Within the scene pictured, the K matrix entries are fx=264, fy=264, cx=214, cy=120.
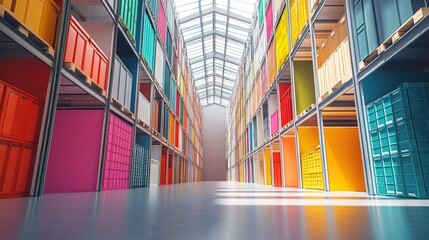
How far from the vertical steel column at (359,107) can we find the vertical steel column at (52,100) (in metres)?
3.40

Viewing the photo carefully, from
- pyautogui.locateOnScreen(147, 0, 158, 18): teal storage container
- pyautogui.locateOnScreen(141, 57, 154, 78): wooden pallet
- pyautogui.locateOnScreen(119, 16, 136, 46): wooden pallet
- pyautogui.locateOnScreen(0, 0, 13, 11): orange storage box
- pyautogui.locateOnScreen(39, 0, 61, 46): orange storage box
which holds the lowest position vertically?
pyautogui.locateOnScreen(0, 0, 13, 11): orange storage box

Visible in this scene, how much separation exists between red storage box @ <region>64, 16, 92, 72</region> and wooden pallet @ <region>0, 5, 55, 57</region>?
0.48 metres

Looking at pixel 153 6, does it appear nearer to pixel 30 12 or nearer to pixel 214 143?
pixel 30 12

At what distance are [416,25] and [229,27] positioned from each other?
15.1m

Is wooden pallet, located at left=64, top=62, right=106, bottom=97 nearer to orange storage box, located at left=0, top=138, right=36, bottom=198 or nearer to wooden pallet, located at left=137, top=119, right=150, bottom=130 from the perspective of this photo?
orange storage box, located at left=0, top=138, right=36, bottom=198

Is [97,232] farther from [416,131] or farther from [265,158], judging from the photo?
[265,158]

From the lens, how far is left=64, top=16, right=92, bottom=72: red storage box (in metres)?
3.23

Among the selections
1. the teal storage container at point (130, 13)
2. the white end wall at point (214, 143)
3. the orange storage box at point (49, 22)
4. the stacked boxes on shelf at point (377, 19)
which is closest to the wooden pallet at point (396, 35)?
the stacked boxes on shelf at point (377, 19)

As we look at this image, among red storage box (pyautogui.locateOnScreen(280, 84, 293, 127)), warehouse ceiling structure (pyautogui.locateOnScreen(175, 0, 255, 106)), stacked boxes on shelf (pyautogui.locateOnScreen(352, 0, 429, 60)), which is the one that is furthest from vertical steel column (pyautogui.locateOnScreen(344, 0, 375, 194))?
warehouse ceiling structure (pyautogui.locateOnScreen(175, 0, 255, 106))

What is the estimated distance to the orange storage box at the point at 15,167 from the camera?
7.50 feet

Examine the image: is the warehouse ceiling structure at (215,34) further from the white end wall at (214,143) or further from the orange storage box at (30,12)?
the orange storage box at (30,12)

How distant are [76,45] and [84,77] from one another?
0.41m

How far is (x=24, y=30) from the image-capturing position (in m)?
2.32

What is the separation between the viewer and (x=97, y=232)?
0.96 meters
